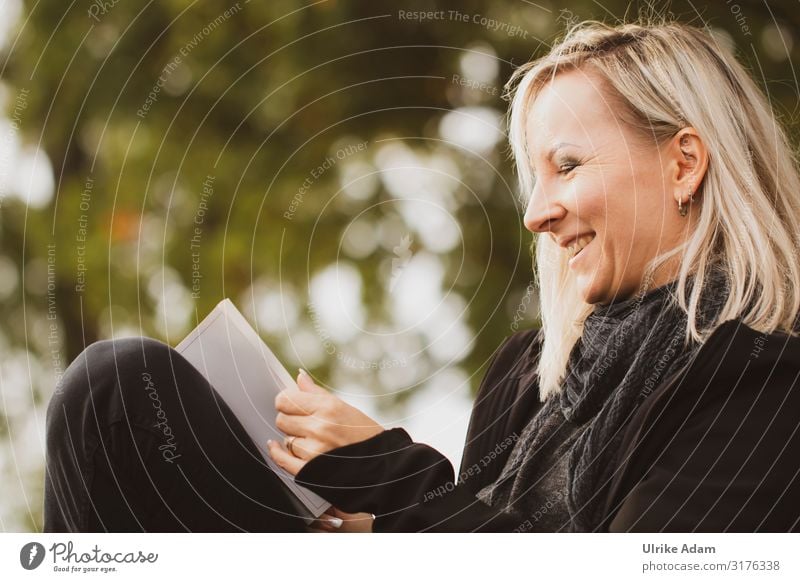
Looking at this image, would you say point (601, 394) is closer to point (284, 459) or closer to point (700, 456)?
point (700, 456)

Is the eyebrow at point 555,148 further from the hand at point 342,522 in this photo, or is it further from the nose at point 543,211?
the hand at point 342,522

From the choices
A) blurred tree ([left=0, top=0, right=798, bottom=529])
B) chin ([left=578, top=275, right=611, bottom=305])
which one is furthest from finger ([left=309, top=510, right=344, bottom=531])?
chin ([left=578, top=275, right=611, bottom=305])

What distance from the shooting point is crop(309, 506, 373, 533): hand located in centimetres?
102

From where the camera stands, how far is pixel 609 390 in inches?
35.8

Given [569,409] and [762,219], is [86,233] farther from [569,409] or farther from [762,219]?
[762,219]

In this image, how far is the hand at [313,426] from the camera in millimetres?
925

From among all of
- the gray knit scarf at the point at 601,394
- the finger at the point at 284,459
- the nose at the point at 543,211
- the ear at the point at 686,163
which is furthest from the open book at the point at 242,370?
the ear at the point at 686,163

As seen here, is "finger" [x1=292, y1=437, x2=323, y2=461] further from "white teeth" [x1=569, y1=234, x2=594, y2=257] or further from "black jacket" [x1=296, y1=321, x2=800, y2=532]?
"white teeth" [x1=569, y1=234, x2=594, y2=257]

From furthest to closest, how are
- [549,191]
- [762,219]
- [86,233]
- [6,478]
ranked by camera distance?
[86,233] < [6,478] < [549,191] < [762,219]

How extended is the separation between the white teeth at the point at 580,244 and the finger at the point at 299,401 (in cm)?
33

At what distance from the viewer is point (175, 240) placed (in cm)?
138

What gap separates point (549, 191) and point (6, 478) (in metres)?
0.82
